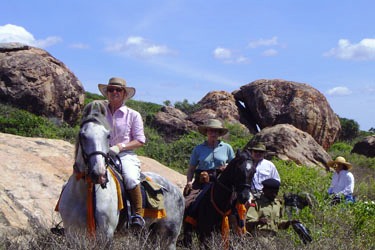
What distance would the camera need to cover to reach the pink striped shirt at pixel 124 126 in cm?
663

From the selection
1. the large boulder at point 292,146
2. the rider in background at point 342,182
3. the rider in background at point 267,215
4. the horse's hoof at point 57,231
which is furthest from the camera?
the large boulder at point 292,146

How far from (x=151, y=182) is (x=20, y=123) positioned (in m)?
12.5

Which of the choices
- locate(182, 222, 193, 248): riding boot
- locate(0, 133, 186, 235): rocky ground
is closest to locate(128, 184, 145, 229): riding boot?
locate(182, 222, 193, 248): riding boot

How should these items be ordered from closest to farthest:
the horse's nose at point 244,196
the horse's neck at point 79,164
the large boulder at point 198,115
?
1. the horse's neck at point 79,164
2. the horse's nose at point 244,196
3. the large boulder at point 198,115

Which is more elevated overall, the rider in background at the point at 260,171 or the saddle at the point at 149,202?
the rider in background at the point at 260,171

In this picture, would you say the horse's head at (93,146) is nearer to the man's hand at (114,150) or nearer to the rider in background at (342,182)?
the man's hand at (114,150)

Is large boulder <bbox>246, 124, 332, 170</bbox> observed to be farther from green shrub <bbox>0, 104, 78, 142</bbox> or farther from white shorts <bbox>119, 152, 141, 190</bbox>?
white shorts <bbox>119, 152, 141, 190</bbox>

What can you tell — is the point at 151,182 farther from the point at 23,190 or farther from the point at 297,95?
the point at 297,95

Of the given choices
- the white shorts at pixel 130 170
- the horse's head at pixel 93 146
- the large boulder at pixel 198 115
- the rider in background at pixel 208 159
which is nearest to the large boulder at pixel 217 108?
the large boulder at pixel 198 115

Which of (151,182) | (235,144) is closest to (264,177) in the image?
(151,182)

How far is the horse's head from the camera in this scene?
5.41m

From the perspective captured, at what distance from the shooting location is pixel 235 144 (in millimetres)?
22953

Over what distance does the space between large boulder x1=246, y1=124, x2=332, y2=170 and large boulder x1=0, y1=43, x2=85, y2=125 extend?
7.24 m

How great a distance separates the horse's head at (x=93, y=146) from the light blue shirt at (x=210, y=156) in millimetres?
2453
